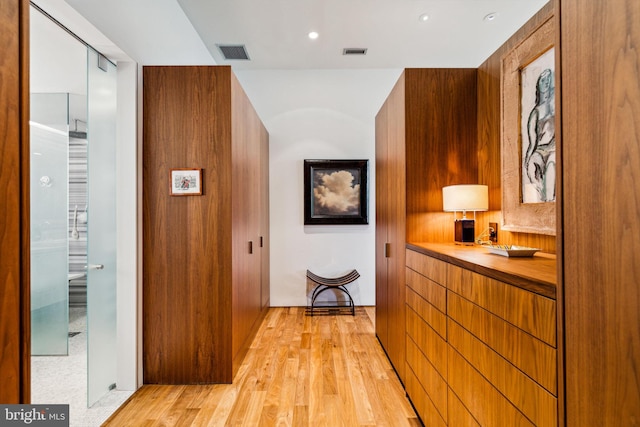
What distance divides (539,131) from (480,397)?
4.74ft

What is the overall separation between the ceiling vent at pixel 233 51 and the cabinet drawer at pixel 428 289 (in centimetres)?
325

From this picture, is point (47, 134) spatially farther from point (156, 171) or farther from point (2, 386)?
point (2, 386)

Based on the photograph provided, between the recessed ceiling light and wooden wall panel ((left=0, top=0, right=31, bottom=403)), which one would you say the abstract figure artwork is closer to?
the recessed ceiling light

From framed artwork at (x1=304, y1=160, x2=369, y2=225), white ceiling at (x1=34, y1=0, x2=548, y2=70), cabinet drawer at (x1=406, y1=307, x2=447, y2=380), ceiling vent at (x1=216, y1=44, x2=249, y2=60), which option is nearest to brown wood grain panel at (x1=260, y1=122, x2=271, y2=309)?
framed artwork at (x1=304, y1=160, x2=369, y2=225)

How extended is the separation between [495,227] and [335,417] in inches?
66.2

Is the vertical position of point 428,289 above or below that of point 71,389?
above

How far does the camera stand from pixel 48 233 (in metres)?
2.51

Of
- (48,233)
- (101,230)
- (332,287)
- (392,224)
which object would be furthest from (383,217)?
(48,233)

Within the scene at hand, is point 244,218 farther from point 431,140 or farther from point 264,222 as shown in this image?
point 431,140

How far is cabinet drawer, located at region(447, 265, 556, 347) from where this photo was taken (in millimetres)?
899

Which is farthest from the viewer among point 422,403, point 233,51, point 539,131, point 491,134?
point 233,51

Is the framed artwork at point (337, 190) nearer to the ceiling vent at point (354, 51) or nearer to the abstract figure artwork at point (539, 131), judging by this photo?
the ceiling vent at point (354, 51)

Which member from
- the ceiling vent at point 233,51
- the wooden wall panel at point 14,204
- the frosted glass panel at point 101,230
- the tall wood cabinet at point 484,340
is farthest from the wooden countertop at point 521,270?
the ceiling vent at point 233,51

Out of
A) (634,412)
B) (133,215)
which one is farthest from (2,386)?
(634,412)
